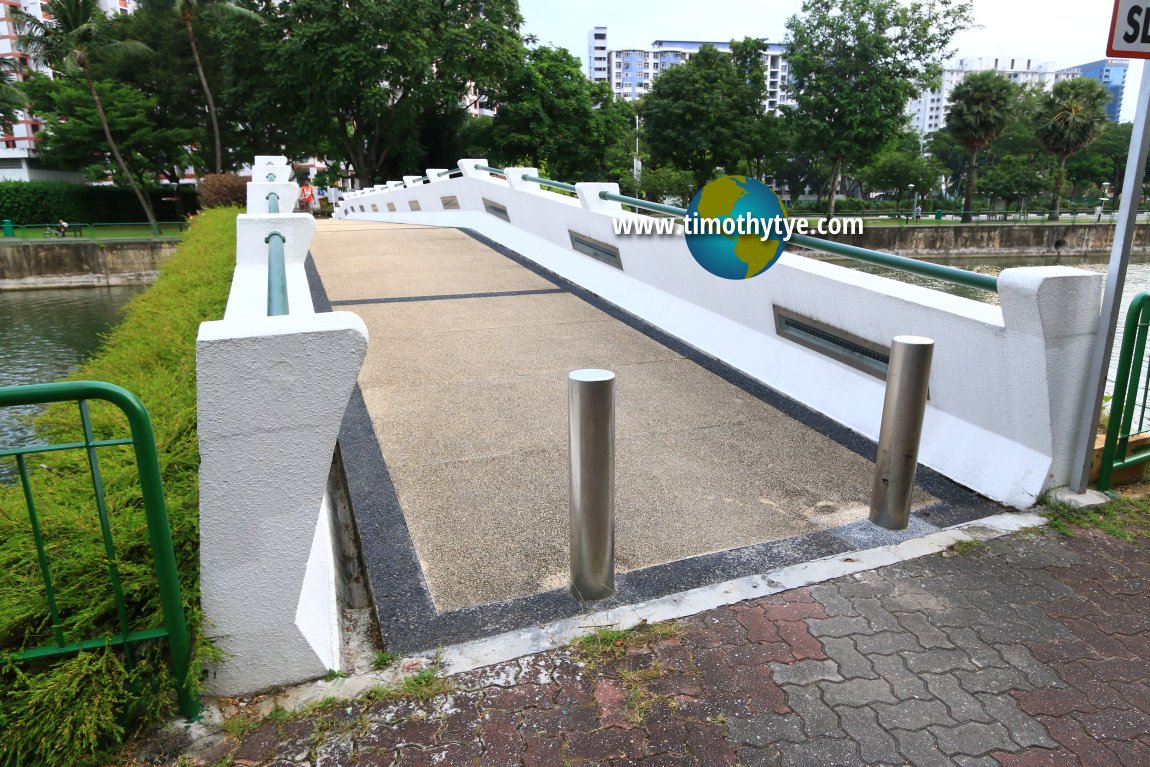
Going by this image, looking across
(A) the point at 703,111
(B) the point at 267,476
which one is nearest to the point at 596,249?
(B) the point at 267,476

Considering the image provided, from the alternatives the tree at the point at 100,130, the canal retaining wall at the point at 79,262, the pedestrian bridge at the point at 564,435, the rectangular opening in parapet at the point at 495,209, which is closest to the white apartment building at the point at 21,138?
the tree at the point at 100,130

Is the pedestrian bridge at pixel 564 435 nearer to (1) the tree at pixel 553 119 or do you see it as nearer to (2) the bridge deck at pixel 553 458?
(2) the bridge deck at pixel 553 458

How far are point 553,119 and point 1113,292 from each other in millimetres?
45367

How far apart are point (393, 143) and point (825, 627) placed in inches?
1661

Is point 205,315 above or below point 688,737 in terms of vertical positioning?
above

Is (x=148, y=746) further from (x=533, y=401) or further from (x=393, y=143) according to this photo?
(x=393, y=143)

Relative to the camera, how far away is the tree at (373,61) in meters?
34.1

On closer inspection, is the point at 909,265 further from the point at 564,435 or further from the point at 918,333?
the point at 564,435

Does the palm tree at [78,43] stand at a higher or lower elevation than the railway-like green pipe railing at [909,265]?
higher

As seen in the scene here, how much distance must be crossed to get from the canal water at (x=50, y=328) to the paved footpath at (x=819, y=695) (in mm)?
11629

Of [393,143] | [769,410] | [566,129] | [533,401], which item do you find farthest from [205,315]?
[566,129]

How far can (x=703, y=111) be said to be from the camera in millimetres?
48281

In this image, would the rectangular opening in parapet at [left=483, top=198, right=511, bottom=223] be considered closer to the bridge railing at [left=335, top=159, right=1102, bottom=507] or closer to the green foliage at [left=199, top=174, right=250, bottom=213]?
the bridge railing at [left=335, top=159, right=1102, bottom=507]

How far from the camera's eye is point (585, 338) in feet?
22.1
